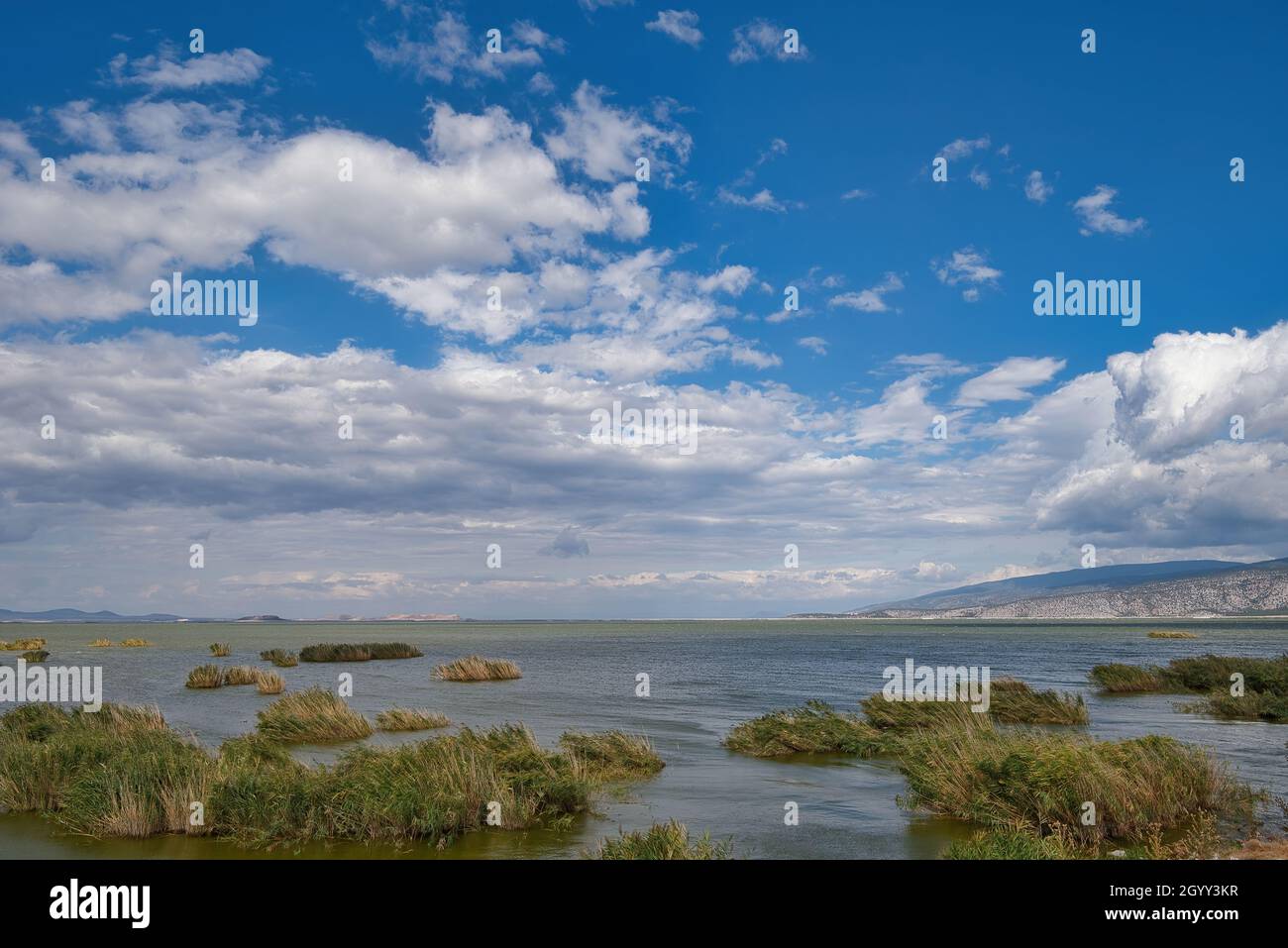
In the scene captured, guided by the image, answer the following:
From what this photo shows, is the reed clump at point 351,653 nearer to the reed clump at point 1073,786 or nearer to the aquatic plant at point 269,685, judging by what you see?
the aquatic plant at point 269,685

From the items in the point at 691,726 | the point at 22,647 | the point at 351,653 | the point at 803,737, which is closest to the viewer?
the point at 803,737

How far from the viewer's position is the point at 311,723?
28.1m

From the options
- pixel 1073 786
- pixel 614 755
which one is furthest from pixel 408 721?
pixel 1073 786

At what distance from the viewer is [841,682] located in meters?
52.5

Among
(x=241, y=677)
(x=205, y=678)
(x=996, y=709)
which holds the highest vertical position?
(x=996, y=709)

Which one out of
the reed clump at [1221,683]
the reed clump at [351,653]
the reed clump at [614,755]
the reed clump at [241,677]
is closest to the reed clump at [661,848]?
the reed clump at [614,755]

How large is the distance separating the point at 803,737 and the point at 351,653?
59132 millimetres

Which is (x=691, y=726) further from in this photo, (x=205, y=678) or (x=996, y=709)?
(x=205, y=678)

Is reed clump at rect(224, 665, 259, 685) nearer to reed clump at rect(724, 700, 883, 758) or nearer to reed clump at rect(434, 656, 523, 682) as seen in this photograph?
reed clump at rect(434, 656, 523, 682)

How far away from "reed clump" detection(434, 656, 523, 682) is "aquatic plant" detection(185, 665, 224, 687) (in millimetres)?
13297
